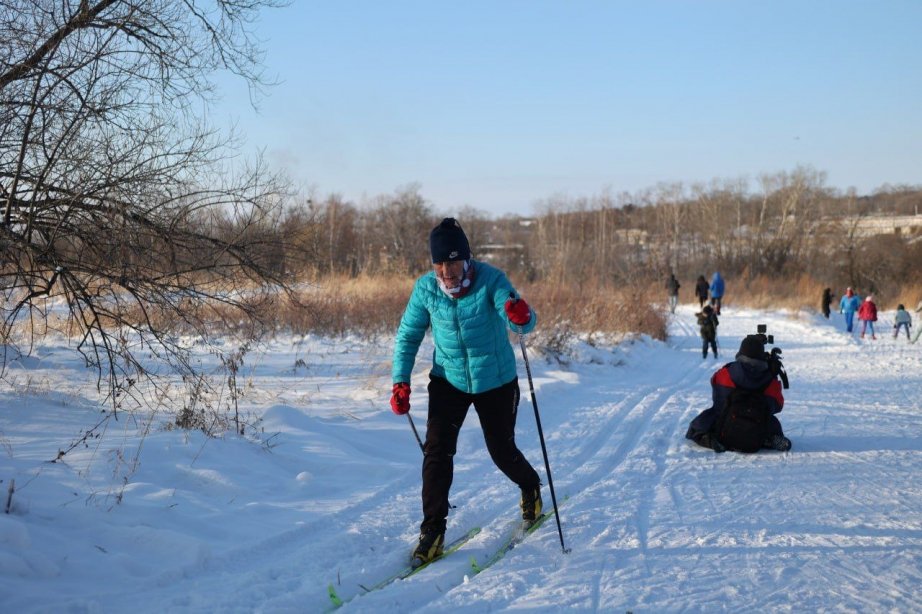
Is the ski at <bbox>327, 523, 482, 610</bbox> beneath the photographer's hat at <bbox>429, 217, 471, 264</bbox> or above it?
beneath

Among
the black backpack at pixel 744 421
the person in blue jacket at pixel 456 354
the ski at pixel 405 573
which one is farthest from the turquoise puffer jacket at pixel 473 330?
the black backpack at pixel 744 421

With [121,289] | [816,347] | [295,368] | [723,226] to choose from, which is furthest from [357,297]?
[723,226]

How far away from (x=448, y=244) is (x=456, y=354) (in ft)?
2.47

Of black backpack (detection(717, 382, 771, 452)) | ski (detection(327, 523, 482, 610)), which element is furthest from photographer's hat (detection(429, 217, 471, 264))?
black backpack (detection(717, 382, 771, 452))

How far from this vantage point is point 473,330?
199 inches

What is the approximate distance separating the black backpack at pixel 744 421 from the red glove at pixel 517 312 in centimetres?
382

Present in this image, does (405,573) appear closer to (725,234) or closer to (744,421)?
(744,421)

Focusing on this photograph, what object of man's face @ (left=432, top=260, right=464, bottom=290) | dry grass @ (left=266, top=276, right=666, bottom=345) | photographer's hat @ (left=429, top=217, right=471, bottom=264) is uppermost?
photographer's hat @ (left=429, top=217, right=471, bottom=264)

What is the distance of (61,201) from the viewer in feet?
20.1

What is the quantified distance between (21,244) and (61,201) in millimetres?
513

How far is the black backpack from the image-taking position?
7570mm

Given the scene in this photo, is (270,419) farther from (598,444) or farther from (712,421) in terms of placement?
(712,421)

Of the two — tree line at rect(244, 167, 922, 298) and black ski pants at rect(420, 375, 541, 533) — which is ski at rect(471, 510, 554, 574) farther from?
tree line at rect(244, 167, 922, 298)

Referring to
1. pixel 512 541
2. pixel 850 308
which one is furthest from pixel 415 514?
pixel 850 308
